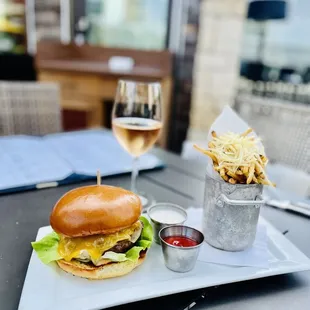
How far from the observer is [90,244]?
2.12 ft

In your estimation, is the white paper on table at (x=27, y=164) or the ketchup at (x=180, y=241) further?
the white paper on table at (x=27, y=164)

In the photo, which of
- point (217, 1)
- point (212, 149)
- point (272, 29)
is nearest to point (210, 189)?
point (212, 149)

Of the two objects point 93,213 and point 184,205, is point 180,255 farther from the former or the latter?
point 184,205

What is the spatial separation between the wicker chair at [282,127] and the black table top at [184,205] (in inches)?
21.3

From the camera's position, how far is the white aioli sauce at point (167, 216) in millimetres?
798

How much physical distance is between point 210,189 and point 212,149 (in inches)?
3.2

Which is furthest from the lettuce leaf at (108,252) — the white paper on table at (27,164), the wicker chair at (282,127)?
the wicker chair at (282,127)

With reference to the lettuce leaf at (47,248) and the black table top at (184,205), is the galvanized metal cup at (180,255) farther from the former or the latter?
the lettuce leaf at (47,248)

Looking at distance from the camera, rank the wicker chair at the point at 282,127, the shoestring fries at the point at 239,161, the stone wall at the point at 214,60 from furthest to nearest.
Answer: the stone wall at the point at 214,60 < the wicker chair at the point at 282,127 < the shoestring fries at the point at 239,161

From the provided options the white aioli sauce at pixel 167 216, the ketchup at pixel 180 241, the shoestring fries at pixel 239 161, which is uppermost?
the shoestring fries at pixel 239 161

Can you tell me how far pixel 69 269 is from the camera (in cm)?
64

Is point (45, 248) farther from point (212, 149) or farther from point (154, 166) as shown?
point (154, 166)

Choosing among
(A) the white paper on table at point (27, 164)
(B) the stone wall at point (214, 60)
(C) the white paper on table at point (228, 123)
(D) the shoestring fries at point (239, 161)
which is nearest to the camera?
(D) the shoestring fries at point (239, 161)

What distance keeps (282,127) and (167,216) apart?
3.26 feet
